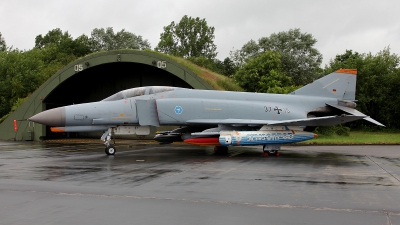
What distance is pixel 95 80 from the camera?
30.0m

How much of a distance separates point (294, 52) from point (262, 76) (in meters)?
22.2

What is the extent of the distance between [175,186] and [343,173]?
423cm

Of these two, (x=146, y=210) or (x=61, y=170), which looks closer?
(x=146, y=210)

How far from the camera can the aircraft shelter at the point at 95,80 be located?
909 inches

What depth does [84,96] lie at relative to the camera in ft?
101

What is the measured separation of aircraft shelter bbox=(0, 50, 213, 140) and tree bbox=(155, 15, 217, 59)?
37.4 m

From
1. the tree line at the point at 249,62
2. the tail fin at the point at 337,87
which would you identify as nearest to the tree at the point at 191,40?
the tree line at the point at 249,62

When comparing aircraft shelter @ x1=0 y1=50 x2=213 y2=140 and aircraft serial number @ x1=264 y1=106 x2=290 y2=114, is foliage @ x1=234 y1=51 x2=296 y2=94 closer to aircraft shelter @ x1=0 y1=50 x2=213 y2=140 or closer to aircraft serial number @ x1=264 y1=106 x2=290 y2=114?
aircraft shelter @ x1=0 y1=50 x2=213 y2=140

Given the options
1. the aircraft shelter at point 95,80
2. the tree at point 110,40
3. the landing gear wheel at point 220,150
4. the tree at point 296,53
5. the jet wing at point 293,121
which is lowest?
the landing gear wheel at point 220,150

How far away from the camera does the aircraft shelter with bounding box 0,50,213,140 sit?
75.8ft

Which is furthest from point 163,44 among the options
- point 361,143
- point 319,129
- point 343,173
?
point 343,173

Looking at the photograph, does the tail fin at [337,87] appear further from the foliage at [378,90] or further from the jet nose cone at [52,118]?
the foliage at [378,90]

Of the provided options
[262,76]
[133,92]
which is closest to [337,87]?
[133,92]

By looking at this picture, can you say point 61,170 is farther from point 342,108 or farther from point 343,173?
point 342,108
